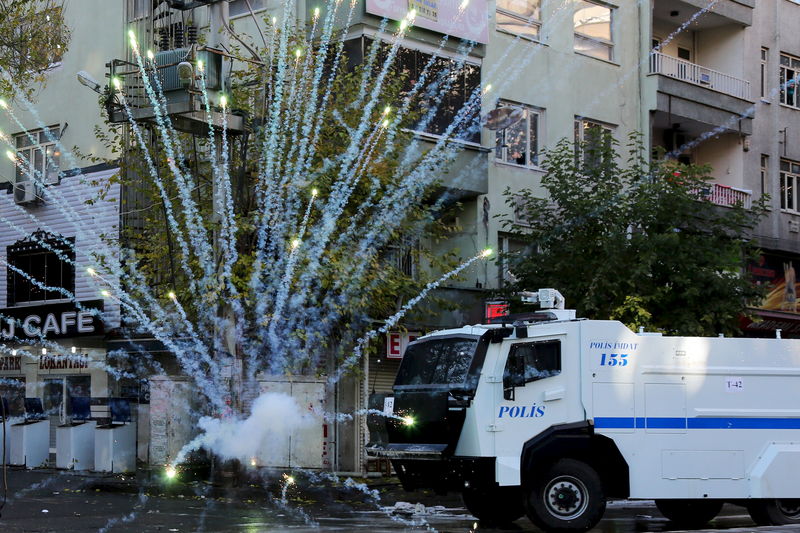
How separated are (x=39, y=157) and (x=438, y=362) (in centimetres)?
1690

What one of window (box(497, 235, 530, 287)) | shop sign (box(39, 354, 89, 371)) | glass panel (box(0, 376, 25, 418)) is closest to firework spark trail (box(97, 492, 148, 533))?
shop sign (box(39, 354, 89, 371))

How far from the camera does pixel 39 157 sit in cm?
2902

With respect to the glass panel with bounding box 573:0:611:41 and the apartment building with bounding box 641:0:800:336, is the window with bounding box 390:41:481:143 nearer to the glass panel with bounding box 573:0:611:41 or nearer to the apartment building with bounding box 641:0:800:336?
the glass panel with bounding box 573:0:611:41

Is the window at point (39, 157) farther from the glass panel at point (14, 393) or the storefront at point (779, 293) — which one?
the storefront at point (779, 293)

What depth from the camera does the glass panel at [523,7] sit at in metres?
26.2

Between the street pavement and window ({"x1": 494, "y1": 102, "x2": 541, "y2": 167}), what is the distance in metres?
7.97

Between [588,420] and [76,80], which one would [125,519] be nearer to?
[588,420]

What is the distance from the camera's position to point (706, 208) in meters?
23.4

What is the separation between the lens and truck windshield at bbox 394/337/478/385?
591 inches

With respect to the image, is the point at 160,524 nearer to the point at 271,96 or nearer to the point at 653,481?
the point at 653,481

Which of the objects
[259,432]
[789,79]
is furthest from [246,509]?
[789,79]

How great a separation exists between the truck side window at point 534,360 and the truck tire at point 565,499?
1106mm

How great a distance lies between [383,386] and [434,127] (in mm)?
5440

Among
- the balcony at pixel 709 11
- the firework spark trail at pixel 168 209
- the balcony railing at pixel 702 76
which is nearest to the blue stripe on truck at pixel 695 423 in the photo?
the firework spark trail at pixel 168 209
